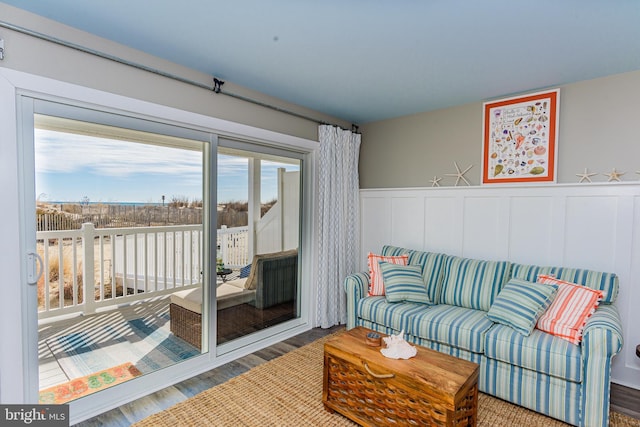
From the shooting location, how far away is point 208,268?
A: 9.06ft

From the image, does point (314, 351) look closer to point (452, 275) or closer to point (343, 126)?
point (452, 275)

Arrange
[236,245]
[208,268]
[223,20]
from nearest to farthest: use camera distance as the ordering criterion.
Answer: [223,20] → [208,268] → [236,245]

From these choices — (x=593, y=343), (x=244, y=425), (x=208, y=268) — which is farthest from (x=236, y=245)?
(x=593, y=343)

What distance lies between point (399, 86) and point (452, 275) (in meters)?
1.87

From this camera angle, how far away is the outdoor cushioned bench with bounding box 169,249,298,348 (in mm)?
2787

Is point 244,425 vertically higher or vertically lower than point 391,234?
lower

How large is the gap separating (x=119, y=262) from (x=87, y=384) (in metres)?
0.85

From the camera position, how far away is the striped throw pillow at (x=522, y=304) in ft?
7.54

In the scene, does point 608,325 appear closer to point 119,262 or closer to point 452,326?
point 452,326

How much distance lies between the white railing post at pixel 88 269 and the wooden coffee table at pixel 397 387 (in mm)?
1728

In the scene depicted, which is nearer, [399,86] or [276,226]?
[399,86]

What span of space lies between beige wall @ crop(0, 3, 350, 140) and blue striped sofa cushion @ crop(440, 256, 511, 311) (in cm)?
236

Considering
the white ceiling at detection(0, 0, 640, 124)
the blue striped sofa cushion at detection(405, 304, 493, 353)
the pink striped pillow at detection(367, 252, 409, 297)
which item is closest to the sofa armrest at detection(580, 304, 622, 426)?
the blue striped sofa cushion at detection(405, 304, 493, 353)

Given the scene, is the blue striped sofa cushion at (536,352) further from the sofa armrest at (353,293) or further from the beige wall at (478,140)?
the beige wall at (478,140)
